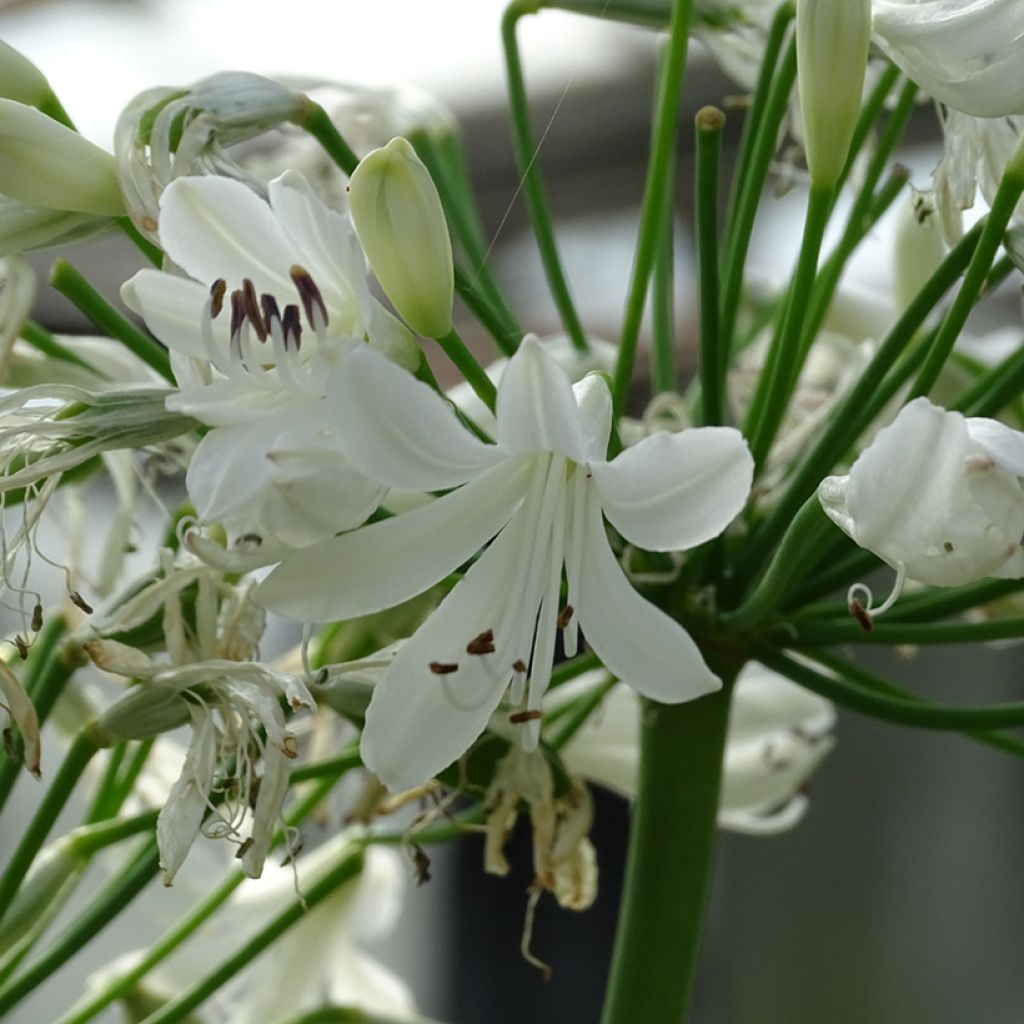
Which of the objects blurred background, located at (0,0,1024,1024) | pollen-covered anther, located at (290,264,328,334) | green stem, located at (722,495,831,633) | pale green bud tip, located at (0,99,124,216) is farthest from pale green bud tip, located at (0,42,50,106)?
blurred background, located at (0,0,1024,1024)

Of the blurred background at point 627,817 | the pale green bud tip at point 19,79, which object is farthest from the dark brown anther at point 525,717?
the blurred background at point 627,817

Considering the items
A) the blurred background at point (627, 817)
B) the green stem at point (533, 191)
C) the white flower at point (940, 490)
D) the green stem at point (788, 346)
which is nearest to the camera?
the white flower at point (940, 490)

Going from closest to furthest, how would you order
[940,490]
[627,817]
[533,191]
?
[940,490] < [533,191] < [627,817]

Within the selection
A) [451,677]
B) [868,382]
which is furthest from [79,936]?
[868,382]

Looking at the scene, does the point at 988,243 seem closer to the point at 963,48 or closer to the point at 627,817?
the point at 963,48

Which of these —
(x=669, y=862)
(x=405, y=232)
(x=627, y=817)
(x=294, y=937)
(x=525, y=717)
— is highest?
(x=405, y=232)

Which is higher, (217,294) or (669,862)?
(217,294)

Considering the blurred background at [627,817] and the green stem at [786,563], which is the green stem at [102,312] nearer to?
the green stem at [786,563]
